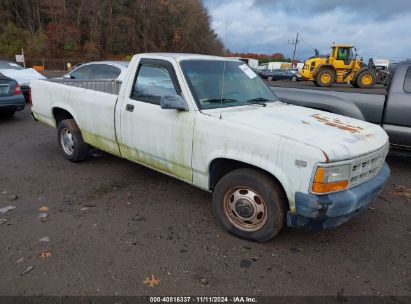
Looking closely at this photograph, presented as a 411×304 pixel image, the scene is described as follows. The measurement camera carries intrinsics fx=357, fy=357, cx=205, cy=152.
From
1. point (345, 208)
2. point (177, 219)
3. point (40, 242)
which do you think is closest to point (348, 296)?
point (345, 208)

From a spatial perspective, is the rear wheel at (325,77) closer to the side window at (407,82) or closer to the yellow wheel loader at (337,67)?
the yellow wheel loader at (337,67)

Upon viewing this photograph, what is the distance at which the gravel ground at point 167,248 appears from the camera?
2.91 metres

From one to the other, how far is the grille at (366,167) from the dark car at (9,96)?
8291 millimetres

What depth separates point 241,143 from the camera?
3.31 meters

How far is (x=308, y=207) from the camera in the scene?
297 centimetres

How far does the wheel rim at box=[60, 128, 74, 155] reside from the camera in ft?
18.7

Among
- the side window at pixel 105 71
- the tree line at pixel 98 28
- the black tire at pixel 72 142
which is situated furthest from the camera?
the tree line at pixel 98 28

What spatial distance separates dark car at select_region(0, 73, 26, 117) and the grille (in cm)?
829

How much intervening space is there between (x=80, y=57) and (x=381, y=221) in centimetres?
5662

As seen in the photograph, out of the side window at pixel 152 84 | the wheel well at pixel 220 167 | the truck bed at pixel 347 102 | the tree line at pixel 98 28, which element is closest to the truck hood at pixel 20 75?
the side window at pixel 152 84

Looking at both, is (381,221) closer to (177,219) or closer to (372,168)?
(372,168)

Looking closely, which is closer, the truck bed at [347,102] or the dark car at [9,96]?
the truck bed at [347,102]

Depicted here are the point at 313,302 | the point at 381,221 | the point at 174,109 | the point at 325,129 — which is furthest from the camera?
the point at 381,221

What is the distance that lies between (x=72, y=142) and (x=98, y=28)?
58.4 metres
